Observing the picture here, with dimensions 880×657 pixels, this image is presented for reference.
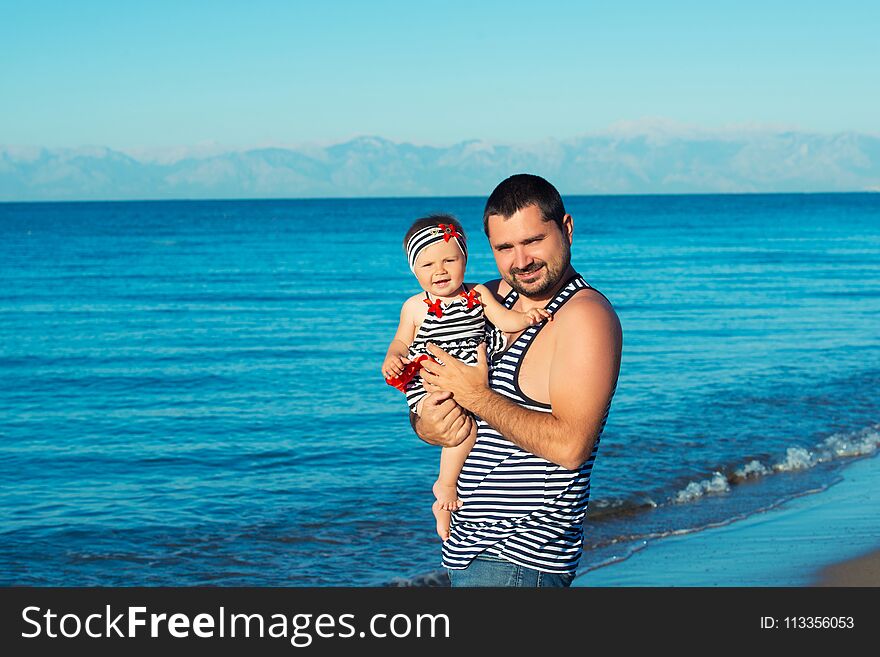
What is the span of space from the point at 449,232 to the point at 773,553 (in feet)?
17.2

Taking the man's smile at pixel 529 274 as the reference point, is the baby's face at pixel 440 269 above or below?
above

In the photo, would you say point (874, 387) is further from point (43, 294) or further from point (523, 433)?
point (43, 294)

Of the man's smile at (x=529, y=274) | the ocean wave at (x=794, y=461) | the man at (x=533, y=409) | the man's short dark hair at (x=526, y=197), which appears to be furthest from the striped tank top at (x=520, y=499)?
the ocean wave at (x=794, y=461)

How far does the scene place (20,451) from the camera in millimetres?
12539

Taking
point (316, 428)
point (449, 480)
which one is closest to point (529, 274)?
point (449, 480)

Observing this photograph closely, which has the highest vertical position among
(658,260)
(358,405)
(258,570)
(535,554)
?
(658,260)

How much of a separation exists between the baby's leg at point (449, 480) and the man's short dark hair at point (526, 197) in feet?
2.76

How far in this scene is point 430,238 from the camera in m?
4.24

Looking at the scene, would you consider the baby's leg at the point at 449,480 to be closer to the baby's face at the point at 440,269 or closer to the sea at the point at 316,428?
the baby's face at the point at 440,269

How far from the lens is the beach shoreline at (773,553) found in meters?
7.65

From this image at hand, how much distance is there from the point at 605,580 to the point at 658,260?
119ft

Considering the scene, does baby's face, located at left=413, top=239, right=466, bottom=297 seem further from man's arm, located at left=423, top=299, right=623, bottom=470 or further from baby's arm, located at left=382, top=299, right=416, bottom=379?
man's arm, located at left=423, top=299, right=623, bottom=470

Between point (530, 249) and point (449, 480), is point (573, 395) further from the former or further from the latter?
point (449, 480)

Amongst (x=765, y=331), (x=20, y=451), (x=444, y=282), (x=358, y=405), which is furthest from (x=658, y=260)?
(x=444, y=282)
